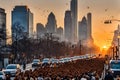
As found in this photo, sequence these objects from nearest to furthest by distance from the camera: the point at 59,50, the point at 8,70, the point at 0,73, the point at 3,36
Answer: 1. the point at 0,73
2. the point at 8,70
3. the point at 3,36
4. the point at 59,50

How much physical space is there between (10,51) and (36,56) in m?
24.1

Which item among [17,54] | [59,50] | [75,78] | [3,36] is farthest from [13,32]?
[75,78]

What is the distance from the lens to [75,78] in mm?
40031

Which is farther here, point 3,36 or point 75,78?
point 3,36

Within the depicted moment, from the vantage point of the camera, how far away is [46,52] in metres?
A: 131

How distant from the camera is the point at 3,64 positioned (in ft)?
278

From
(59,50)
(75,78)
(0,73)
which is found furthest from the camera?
(59,50)

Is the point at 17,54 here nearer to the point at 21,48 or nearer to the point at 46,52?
the point at 21,48

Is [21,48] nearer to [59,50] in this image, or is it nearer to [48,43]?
[48,43]

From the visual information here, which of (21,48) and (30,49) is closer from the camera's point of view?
(21,48)

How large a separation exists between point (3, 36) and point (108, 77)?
82.3 metres

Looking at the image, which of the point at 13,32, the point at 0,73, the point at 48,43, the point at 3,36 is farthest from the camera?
the point at 48,43

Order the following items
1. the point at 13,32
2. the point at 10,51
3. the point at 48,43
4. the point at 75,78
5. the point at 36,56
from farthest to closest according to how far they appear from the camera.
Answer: the point at 48,43 < the point at 36,56 < the point at 13,32 < the point at 10,51 < the point at 75,78

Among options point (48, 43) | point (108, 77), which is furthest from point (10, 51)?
point (108, 77)
